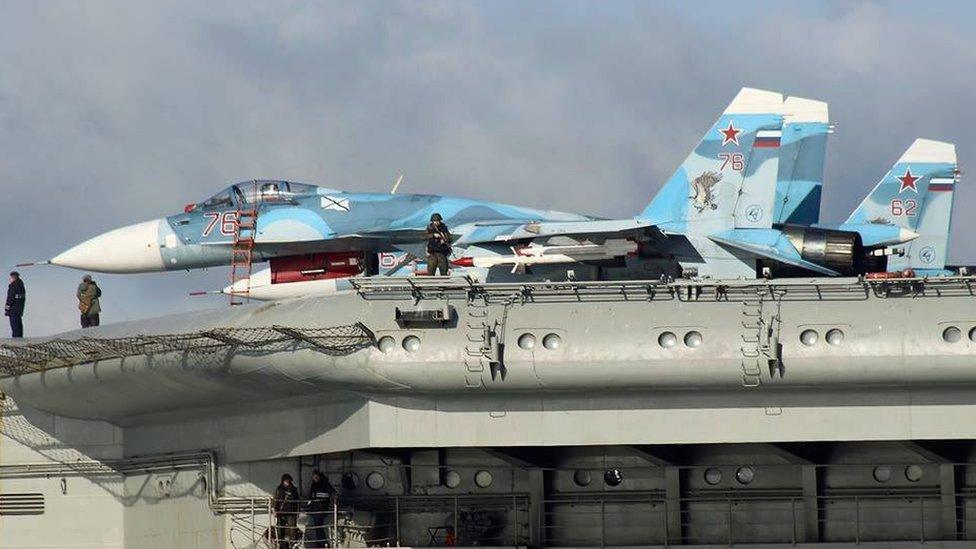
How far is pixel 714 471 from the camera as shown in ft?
76.1

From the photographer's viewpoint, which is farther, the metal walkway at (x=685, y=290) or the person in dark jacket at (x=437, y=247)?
the person in dark jacket at (x=437, y=247)

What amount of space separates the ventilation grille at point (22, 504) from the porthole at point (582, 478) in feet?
25.5

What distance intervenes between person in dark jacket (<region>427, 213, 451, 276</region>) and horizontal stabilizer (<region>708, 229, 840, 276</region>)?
10.3 meters

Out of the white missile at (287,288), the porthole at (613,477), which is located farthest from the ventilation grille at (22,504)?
the white missile at (287,288)

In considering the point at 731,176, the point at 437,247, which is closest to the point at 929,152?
the point at 731,176

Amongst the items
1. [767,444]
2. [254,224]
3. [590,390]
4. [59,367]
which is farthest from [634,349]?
[254,224]

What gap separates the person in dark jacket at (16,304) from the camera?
3219 cm

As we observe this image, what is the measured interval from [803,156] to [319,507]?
23.3 meters

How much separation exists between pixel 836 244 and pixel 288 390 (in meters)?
15.5

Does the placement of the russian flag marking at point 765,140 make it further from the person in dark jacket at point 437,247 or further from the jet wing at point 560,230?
the person in dark jacket at point 437,247

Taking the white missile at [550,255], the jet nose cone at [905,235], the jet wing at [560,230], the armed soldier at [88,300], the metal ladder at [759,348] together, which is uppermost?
the jet nose cone at [905,235]

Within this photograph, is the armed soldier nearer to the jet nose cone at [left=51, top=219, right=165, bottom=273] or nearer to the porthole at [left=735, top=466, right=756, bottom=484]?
the jet nose cone at [left=51, top=219, right=165, bottom=273]

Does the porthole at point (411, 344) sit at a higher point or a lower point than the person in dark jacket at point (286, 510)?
higher

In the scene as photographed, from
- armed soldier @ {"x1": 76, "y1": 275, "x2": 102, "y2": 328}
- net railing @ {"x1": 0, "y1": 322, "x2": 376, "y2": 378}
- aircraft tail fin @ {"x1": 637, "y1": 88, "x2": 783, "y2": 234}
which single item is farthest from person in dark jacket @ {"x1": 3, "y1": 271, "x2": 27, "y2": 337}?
aircraft tail fin @ {"x1": 637, "y1": 88, "x2": 783, "y2": 234}
